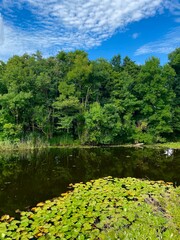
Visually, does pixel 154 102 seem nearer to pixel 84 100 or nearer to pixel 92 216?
pixel 84 100

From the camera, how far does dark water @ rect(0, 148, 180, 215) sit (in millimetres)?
5754

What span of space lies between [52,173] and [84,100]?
11.4m

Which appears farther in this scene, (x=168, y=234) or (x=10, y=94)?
(x=10, y=94)

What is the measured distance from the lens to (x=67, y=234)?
3613 millimetres

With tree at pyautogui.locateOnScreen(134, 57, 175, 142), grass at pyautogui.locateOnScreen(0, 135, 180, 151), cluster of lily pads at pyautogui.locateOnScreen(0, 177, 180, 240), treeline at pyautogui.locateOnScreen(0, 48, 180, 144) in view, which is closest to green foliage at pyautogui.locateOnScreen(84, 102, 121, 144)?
treeline at pyautogui.locateOnScreen(0, 48, 180, 144)

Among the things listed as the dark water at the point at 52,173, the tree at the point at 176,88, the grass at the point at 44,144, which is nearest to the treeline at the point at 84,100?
the tree at the point at 176,88

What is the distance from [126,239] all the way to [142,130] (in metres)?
17.3

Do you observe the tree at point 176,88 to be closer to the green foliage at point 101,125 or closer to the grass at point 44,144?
the grass at point 44,144

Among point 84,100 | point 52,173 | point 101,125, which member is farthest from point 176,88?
point 52,173

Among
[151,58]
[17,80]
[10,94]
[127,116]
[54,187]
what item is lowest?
[54,187]

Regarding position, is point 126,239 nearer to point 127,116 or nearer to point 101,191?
point 101,191

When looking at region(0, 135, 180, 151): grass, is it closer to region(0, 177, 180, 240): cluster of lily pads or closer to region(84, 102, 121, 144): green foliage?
region(84, 102, 121, 144): green foliage

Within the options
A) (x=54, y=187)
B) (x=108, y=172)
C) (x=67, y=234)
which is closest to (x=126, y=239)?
(x=67, y=234)

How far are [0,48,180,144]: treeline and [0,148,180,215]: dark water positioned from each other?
5.00 meters
